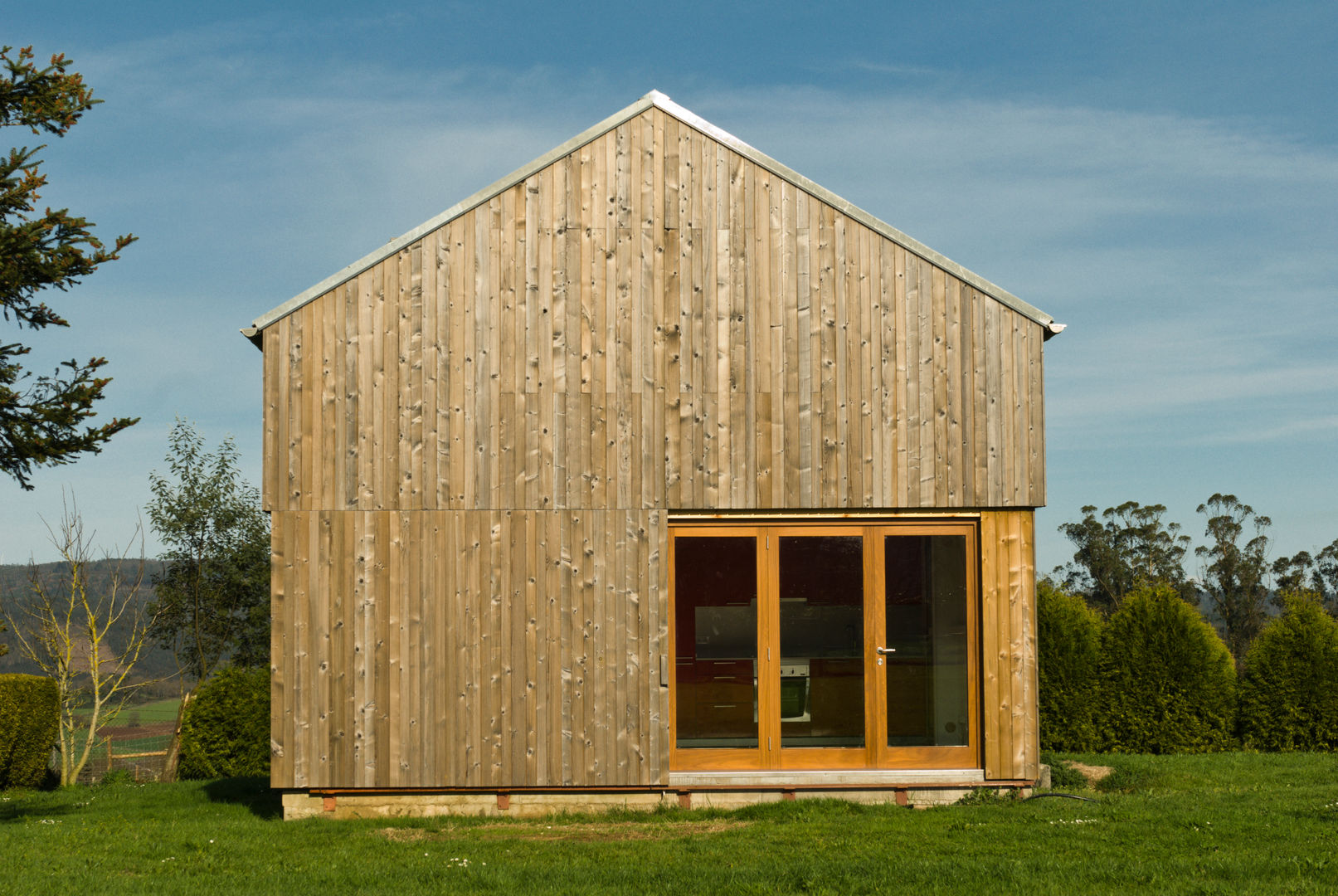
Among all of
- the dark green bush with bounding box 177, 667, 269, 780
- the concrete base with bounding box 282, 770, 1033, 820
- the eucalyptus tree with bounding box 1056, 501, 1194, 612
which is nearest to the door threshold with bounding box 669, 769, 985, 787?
the concrete base with bounding box 282, 770, 1033, 820

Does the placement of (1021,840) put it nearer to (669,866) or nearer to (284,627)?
(669,866)

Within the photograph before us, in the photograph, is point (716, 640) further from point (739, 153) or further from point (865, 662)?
point (739, 153)

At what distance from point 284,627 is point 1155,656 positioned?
448 inches

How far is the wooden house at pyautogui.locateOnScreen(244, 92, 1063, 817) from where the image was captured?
34.0ft

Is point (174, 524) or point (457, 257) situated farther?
point (174, 524)

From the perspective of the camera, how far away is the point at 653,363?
34.9 feet

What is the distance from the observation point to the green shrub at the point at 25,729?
1447 cm

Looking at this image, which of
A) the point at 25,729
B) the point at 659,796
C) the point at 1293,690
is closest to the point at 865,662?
the point at 659,796

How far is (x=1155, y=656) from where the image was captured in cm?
1523

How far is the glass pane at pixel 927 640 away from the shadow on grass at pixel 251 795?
20.0 ft

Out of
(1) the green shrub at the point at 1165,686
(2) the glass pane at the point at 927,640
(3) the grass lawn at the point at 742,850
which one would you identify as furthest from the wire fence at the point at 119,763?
(1) the green shrub at the point at 1165,686

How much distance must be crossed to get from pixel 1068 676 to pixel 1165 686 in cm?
132

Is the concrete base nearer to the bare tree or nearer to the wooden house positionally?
the wooden house

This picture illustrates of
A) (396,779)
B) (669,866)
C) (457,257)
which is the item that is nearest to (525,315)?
(457,257)
